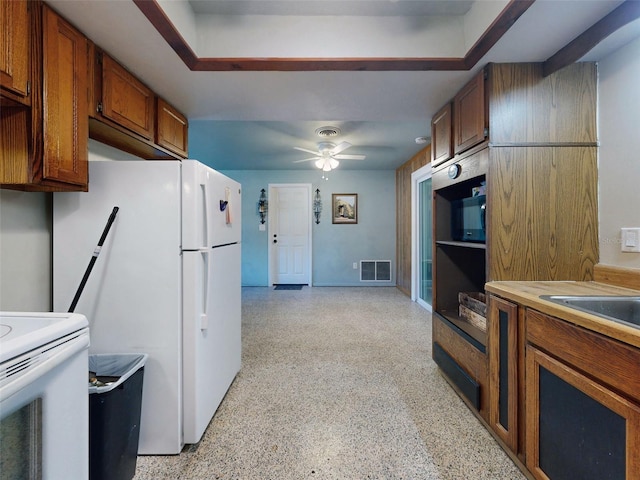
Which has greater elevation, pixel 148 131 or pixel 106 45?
pixel 106 45

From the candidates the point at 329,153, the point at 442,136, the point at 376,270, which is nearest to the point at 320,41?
the point at 442,136

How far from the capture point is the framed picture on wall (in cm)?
566

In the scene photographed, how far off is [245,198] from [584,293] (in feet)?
17.2

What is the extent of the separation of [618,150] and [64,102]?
107 inches

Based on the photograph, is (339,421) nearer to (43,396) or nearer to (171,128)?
(43,396)

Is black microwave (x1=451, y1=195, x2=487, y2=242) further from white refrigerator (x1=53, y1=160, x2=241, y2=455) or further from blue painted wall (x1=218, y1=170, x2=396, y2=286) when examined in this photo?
blue painted wall (x1=218, y1=170, x2=396, y2=286)

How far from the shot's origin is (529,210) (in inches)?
62.0

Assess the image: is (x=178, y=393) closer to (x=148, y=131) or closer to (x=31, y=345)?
(x=31, y=345)

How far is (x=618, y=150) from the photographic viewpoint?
1470mm

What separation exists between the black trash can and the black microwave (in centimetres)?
203

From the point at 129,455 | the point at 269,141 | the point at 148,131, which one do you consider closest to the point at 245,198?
the point at 269,141

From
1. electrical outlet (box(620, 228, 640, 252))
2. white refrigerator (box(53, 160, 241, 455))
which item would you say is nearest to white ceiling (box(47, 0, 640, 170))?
white refrigerator (box(53, 160, 241, 455))

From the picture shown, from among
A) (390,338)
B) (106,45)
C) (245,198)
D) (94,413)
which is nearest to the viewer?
(94,413)

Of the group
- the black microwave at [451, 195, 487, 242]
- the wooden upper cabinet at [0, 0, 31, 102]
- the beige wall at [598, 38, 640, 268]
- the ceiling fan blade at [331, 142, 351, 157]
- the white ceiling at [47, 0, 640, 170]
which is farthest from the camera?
the ceiling fan blade at [331, 142, 351, 157]
